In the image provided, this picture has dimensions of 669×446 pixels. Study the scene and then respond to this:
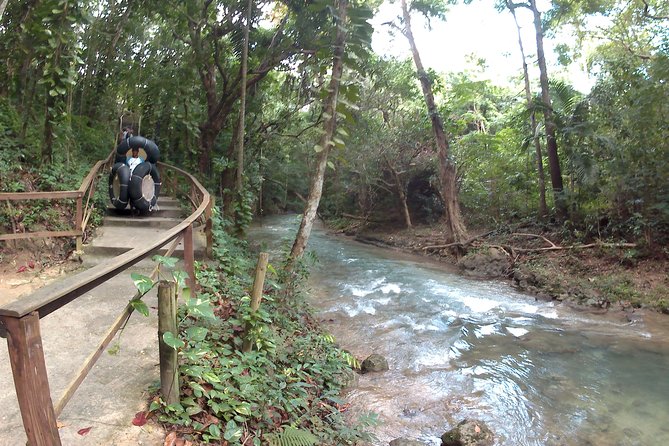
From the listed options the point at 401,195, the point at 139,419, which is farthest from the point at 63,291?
the point at 401,195

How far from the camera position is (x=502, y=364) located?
598cm

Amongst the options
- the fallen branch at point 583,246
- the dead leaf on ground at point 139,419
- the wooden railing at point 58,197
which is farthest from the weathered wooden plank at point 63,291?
the fallen branch at point 583,246

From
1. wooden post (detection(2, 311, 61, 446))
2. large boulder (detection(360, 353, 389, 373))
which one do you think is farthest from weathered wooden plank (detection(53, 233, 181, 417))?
large boulder (detection(360, 353, 389, 373))

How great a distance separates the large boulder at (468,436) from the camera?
3.95 metres

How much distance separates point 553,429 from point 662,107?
8553mm

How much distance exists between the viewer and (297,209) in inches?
1431

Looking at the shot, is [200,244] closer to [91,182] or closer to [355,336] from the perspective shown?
[91,182]

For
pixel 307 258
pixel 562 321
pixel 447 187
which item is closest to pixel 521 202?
pixel 447 187

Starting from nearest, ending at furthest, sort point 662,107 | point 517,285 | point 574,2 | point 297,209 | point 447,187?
point 662,107 → point 517,285 → point 574,2 → point 447,187 → point 297,209

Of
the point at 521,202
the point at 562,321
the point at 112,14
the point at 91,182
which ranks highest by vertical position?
the point at 112,14

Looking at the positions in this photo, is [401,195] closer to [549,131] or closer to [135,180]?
[549,131]

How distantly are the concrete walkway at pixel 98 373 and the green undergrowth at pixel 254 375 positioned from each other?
0.84ft

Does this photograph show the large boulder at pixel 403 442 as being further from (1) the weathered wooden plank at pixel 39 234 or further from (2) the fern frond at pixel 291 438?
(1) the weathered wooden plank at pixel 39 234

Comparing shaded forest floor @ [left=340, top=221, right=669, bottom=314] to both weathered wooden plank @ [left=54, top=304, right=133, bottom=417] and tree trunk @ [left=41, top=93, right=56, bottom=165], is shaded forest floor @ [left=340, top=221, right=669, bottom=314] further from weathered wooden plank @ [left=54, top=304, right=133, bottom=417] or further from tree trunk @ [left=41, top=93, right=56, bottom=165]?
tree trunk @ [left=41, top=93, right=56, bottom=165]
